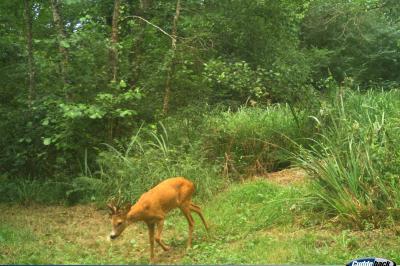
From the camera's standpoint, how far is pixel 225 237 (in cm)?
734

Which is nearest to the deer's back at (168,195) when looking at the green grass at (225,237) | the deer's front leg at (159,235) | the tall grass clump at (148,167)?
the deer's front leg at (159,235)

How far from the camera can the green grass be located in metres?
6.45

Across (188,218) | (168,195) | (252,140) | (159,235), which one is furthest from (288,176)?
(159,235)

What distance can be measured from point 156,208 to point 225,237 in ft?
3.91

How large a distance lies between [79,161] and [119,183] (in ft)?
5.58

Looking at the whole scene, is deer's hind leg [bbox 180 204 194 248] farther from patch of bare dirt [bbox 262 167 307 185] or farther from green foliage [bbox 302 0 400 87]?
green foliage [bbox 302 0 400 87]

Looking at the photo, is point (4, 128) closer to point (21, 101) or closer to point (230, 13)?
point (21, 101)

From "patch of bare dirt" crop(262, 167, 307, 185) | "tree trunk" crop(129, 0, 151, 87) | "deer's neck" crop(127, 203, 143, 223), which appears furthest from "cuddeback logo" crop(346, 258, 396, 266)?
"tree trunk" crop(129, 0, 151, 87)

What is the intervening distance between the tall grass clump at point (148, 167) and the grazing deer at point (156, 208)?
2404 millimetres

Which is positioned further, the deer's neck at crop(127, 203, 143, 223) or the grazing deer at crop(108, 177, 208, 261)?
the deer's neck at crop(127, 203, 143, 223)

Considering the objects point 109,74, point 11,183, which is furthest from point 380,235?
point 11,183

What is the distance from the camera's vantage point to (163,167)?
32.5 ft

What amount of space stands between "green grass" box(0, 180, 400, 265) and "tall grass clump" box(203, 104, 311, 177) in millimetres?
1565

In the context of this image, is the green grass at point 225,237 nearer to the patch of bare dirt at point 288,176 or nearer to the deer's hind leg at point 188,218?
the deer's hind leg at point 188,218
